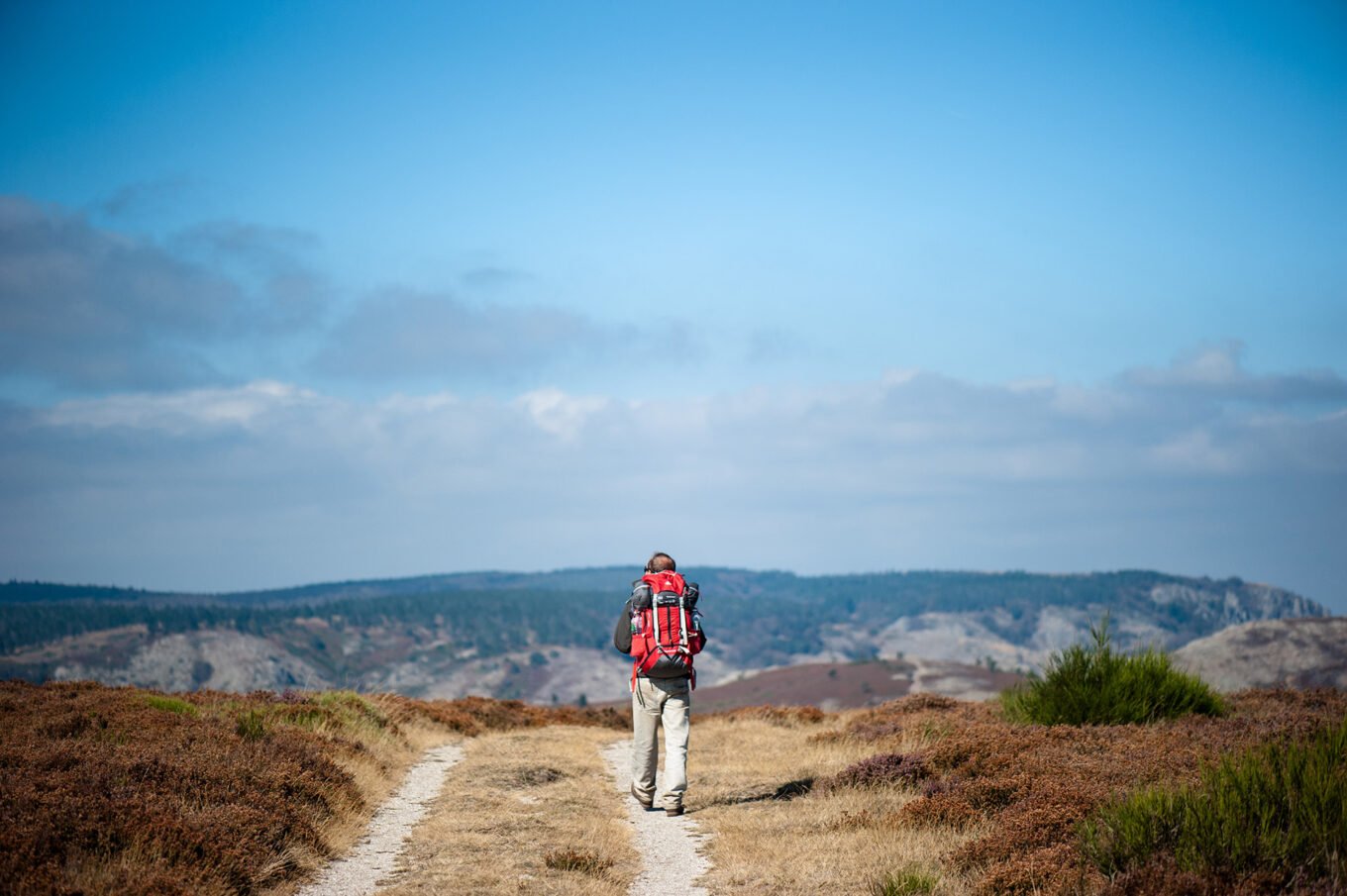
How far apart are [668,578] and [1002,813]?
15.6 feet

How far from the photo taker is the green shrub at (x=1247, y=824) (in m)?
6.91

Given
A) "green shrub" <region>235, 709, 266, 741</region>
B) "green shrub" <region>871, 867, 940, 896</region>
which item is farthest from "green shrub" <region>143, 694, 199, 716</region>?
"green shrub" <region>871, 867, 940, 896</region>

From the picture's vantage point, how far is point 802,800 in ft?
41.5

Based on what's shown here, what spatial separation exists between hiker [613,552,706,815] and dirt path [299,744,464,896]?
3.01m

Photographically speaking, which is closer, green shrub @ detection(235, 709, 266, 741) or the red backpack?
the red backpack

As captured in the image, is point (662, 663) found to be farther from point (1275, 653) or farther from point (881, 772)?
point (1275, 653)

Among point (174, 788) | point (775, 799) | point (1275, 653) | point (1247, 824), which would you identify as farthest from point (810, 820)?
point (1275, 653)

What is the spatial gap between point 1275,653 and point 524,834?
123 feet

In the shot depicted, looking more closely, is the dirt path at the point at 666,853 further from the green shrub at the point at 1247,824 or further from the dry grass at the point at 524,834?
the green shrub at the point at 1247,824

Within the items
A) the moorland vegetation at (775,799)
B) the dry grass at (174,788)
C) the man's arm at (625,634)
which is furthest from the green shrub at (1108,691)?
the dry grass at (174,788)

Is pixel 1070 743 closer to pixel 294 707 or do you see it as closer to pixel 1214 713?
pixel 1214 713

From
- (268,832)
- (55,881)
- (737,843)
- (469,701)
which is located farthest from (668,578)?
(469,701)

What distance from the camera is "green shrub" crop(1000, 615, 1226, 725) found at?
1639 centimetres

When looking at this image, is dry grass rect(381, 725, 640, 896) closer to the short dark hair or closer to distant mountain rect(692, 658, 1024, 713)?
the short dark hair
